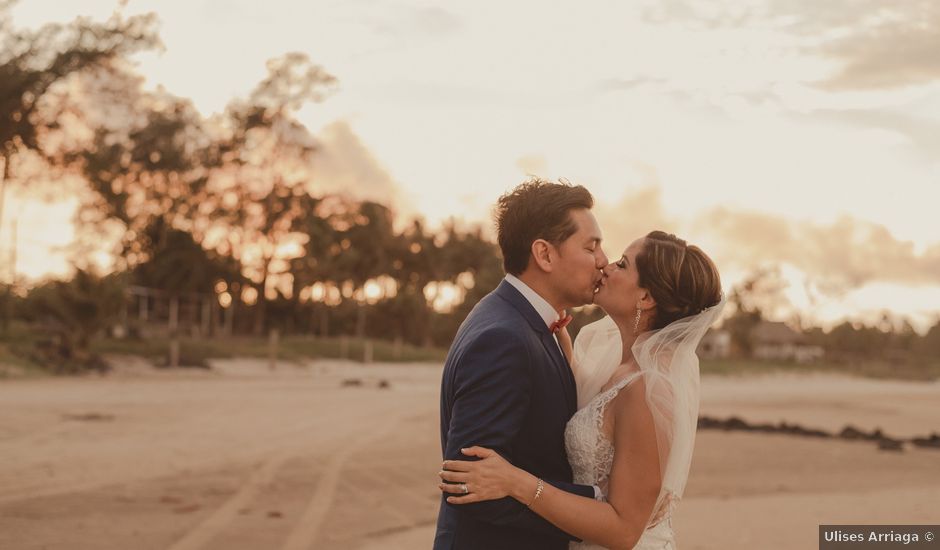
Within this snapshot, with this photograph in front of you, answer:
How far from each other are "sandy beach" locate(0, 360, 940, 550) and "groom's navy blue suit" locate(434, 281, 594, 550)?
5257 millimetres

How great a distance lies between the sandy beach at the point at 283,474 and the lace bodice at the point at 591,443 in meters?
5.13

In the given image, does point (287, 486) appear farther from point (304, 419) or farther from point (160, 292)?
point (160, 292)

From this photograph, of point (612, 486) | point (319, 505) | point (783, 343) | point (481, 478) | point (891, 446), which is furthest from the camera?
point (783, 343)

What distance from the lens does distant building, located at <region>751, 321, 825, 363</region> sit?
99125 millimetres

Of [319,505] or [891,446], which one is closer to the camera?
[319,505]

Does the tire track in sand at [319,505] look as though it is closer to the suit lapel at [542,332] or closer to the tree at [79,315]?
the suit lapel at [542,332]

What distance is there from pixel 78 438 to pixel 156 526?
19.6 ft

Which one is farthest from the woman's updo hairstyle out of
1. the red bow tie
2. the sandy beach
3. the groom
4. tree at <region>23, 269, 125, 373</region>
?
tree at <region>23, 269, 125, 373</region>

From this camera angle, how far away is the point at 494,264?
58.9m

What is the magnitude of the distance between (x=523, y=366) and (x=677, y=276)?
0.90 meters

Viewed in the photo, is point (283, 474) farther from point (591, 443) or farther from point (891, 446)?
point (891, 446)

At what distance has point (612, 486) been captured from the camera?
11.3ft

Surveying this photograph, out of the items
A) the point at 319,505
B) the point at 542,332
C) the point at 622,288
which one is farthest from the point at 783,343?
the point at 542,332

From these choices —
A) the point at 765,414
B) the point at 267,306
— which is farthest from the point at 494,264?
the point at 765,414
